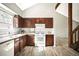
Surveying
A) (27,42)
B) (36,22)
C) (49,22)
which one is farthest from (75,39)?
(27,42)

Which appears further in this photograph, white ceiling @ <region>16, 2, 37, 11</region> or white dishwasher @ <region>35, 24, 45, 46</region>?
white dishwasher @ <region>35, 24, 45, 46</region>

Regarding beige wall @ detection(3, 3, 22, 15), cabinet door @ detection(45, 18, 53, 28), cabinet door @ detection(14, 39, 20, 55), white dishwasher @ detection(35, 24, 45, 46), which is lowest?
cabinet door @ detection(14, 39, 20, 55)

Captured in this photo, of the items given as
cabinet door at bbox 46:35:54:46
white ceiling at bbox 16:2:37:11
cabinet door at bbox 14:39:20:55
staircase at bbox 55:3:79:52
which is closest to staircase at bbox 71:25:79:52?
staircase at bbox 55:3:79:52

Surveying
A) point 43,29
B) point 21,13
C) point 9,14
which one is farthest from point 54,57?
point 9,14

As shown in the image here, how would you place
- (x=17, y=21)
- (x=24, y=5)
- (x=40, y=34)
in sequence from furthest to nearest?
(x=17, y=21) → (x=40, y=34) → (x=24, y=5)

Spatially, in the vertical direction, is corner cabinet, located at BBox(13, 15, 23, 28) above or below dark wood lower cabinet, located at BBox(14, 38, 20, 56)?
above

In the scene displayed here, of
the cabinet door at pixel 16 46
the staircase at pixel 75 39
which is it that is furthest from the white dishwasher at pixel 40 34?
the staircase at pixel 75 39

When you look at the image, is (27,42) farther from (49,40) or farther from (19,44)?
(49,40)

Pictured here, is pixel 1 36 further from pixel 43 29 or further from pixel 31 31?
pixel 43 29

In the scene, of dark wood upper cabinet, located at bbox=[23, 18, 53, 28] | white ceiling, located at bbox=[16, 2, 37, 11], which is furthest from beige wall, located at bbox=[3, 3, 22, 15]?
dark wood upper cabinet, located at bbox=[23, 18, 53, 28]

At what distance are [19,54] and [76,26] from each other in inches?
45.0

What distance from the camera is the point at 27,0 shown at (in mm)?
2330

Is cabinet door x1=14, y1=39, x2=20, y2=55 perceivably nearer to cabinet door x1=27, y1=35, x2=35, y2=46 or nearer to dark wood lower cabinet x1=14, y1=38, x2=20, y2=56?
dark wood lower cabinet x1=14, y1=38, x2=20, y2=56

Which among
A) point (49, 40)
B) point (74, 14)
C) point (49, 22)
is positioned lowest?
point (49, 40)
